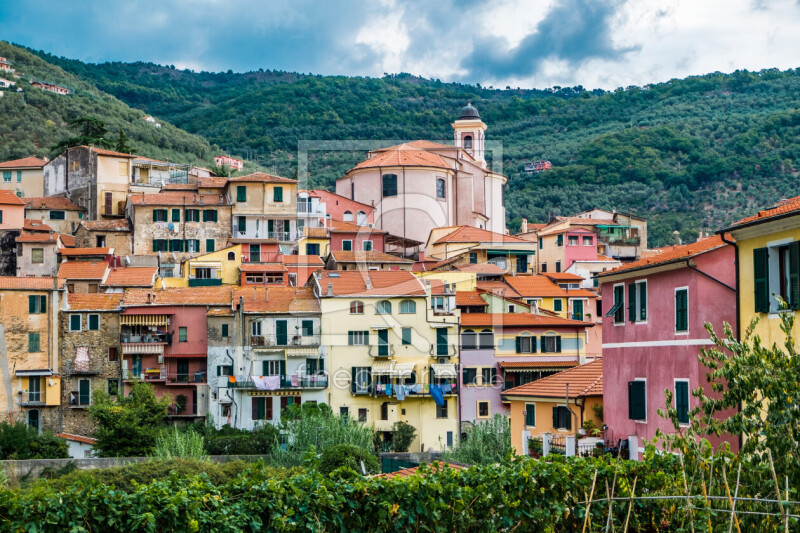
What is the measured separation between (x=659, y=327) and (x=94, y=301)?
37618mm

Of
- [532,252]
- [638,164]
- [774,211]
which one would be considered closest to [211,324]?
[532,252]

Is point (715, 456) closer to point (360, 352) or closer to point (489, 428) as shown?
point (489, 428)

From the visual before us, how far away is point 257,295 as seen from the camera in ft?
185

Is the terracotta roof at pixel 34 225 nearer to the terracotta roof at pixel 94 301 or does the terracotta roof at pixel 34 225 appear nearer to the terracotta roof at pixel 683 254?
the terracotta roof at pixel 94 301

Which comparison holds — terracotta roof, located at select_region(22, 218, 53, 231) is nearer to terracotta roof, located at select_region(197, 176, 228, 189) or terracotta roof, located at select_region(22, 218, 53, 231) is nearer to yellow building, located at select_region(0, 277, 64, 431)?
terracotta roof, located at select_region(197, 176, 228, 189)

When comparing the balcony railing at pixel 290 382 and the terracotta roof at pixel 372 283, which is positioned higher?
the terracotta roof at pixel 372 283

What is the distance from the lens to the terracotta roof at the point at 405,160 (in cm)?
8031

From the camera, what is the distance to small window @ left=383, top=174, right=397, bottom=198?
80.4 m

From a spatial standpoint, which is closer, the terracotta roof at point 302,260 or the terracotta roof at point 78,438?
the terracotta roof at point 78,438

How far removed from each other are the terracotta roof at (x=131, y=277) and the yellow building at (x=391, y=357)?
11.0 meters

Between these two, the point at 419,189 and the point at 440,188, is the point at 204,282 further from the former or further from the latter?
the point at 440,188

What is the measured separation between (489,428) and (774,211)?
94.6 feet

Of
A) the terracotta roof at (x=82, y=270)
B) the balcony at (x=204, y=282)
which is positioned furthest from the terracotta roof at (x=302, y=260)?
the terracotta roof at (x=82, y=270)

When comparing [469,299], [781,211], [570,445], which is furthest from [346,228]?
[781,211]
